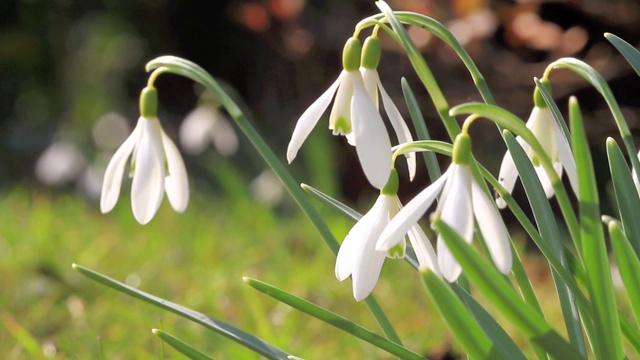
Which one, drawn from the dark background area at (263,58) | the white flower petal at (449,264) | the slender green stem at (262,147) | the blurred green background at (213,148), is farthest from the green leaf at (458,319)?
the dark background area at (263,58)

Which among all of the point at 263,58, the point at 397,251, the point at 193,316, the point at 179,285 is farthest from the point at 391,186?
the point at 263,58

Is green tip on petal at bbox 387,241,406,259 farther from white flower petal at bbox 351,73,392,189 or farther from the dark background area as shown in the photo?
the dark background area

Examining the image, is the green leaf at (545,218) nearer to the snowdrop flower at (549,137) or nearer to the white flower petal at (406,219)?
the snowdrop flower at (549,137)

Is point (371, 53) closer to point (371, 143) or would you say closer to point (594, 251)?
point (371, 143)

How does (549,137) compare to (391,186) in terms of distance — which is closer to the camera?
(391,186)

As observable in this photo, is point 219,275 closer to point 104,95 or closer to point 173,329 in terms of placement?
point 173,329

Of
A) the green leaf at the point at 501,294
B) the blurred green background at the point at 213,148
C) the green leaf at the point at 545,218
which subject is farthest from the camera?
the blurred green background at the point at 213,148
